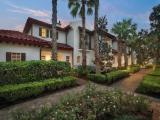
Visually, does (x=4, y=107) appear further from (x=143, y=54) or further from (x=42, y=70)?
(x=143, y=54)

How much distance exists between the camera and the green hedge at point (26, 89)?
47.1 ft

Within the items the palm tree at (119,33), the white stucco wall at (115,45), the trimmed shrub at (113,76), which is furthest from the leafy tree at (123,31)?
the trimmed shrub at (113,76)

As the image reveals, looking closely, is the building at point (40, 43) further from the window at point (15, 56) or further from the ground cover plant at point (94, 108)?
the ground cover plant at point (94, 108)

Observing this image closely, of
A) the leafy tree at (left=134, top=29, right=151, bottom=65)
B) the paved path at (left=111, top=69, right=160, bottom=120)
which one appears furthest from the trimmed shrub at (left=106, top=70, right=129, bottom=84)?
the leafy tree at (left=134, top=29, right=151, bottom=65)

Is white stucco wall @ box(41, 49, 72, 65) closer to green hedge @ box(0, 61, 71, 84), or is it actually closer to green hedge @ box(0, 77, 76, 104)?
green hedge @ box(0, 61, 71, 84)

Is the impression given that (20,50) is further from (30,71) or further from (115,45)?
(115,45)

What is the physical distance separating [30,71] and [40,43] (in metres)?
8.51

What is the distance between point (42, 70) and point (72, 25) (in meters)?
15.6

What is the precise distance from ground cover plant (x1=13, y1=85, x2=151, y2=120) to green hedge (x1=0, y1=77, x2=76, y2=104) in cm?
507

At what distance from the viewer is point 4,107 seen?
13891mm

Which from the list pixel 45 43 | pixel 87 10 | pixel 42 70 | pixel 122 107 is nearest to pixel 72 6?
pixel 87 10

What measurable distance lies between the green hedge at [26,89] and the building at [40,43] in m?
6.69

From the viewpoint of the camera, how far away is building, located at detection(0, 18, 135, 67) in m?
→ 22.9

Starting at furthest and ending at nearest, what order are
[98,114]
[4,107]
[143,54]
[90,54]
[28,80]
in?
[143,54] < [90,54] < [28,80] < [4,107] < [98,114]
